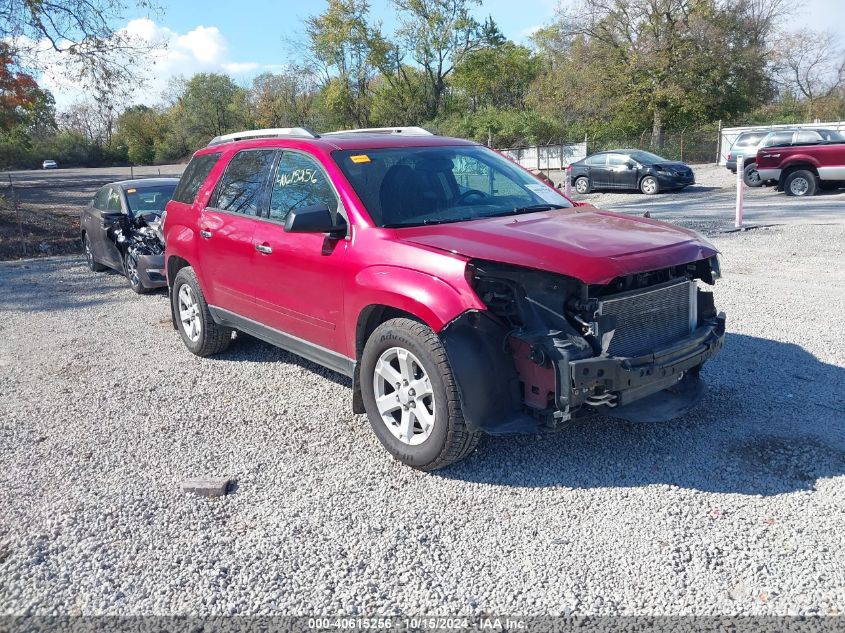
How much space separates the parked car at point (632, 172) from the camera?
23.5 meters

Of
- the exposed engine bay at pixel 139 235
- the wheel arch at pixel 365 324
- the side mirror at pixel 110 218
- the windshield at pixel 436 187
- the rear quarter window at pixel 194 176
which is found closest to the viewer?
the wheel arch at pixel 365 324

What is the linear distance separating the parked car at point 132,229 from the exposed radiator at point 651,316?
24.5ft

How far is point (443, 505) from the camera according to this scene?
3.86 metres

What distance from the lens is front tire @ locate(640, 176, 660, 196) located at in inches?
926

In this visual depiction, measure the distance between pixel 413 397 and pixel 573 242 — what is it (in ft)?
4.05

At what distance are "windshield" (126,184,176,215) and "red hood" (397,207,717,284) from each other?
7865 mm

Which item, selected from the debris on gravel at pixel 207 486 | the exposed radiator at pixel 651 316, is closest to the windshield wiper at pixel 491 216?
the exposed radiator at pixel 651 316

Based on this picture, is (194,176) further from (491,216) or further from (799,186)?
(799,186)

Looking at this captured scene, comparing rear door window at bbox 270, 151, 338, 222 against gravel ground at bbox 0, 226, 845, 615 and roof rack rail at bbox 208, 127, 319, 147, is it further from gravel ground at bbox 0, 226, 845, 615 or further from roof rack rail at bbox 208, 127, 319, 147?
gravel ground at bbox 0, 226, 845, 615

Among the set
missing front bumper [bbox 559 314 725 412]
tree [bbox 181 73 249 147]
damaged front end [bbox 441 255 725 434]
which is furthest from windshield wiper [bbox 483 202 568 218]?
tree [bbox 181 73 249 147]

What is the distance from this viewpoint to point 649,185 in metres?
23.7

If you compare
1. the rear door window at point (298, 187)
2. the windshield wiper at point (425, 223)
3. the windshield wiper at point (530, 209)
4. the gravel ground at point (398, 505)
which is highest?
the rear door window at point (298, 187)

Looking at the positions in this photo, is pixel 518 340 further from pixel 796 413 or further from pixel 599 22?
pixel 599 22

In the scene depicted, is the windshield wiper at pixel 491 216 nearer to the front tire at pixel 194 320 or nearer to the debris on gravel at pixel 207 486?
the debris on gravel at pixel 207 486
